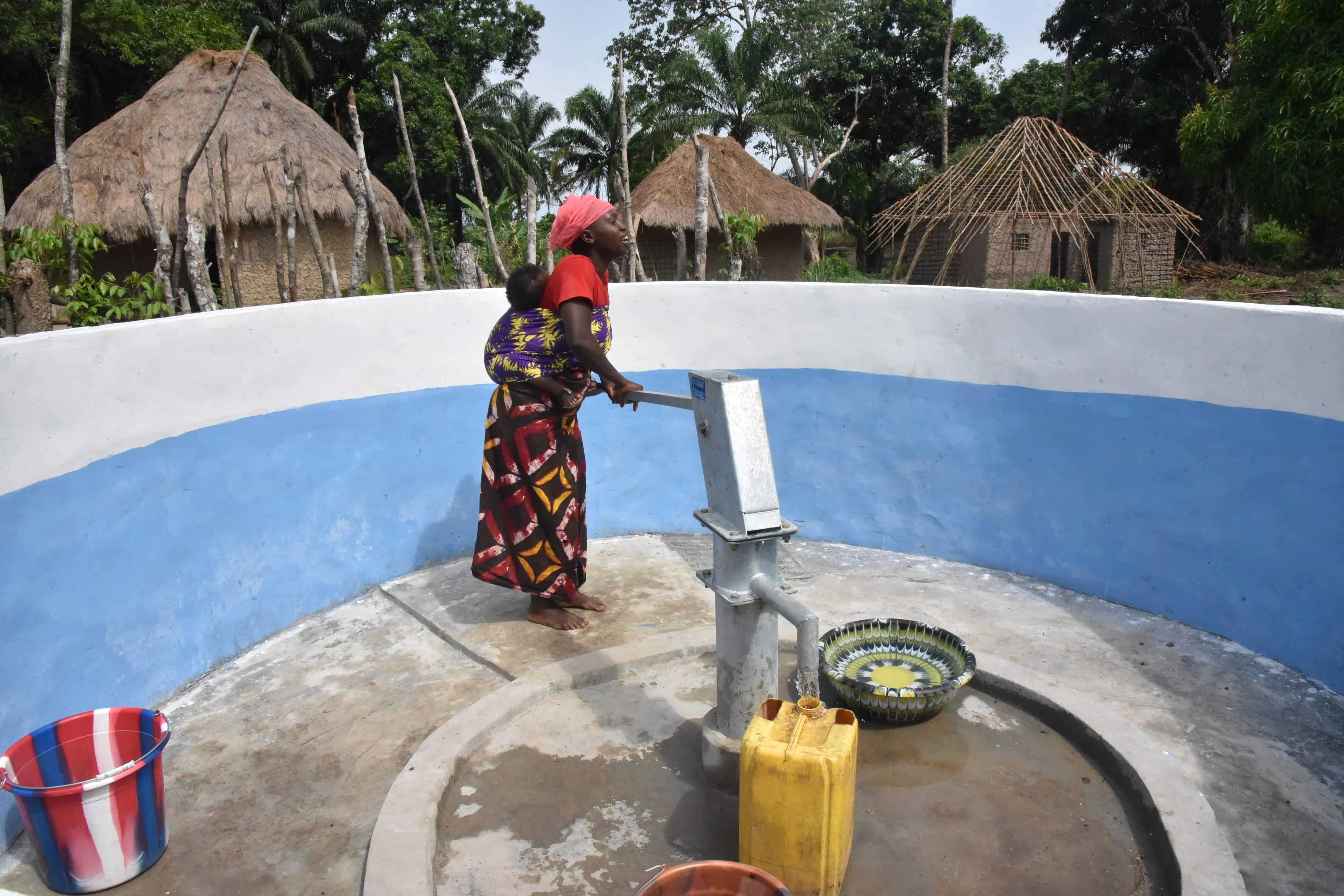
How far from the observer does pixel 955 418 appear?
165 inches

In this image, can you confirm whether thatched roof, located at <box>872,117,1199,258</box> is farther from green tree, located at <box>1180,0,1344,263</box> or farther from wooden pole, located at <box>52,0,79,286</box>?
wooden pole, located at <box>52,0,79,286</box>

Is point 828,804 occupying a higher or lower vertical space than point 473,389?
lower

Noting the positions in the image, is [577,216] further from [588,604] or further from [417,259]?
[417,259]

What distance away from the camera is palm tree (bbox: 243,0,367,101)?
2014 centimetres

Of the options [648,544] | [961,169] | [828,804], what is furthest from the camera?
[961,169]

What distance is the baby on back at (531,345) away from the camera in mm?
3373

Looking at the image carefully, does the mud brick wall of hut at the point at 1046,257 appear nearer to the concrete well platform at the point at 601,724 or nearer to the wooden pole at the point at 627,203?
the wooden pole at the point at 627,203

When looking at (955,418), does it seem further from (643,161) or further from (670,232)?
(643,161)

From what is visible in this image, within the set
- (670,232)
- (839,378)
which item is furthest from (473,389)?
(670,232)

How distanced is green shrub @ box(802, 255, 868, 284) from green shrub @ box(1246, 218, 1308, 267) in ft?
28.9

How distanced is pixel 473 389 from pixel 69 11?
16.8 ft

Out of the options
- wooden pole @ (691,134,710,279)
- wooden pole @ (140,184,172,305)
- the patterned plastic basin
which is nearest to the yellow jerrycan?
the patterned plastic basin

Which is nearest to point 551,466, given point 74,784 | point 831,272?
point 74,784

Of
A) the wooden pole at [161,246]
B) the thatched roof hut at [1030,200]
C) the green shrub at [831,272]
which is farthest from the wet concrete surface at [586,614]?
the green shrub at [831,272]
